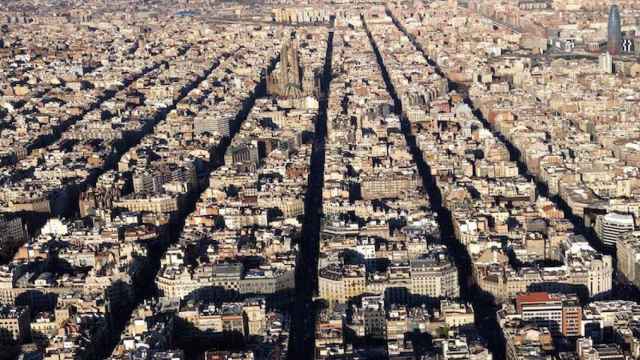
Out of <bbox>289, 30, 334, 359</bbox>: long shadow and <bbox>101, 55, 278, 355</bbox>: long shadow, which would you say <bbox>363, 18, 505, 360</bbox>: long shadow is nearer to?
<bbox>289, 30, 334, 359</bbox>: long shadow

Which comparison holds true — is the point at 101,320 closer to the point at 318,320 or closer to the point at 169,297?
the point at 169,297

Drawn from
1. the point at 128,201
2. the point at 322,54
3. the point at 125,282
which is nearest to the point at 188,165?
the point at 128,201

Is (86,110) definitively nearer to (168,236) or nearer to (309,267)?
(168,236)

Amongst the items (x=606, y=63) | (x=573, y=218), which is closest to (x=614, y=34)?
(x=606, y=63)

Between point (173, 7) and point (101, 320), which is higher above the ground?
point (173, 7)

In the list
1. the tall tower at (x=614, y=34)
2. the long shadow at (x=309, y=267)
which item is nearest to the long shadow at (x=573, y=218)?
the long shadow at (x=309, y=267)
